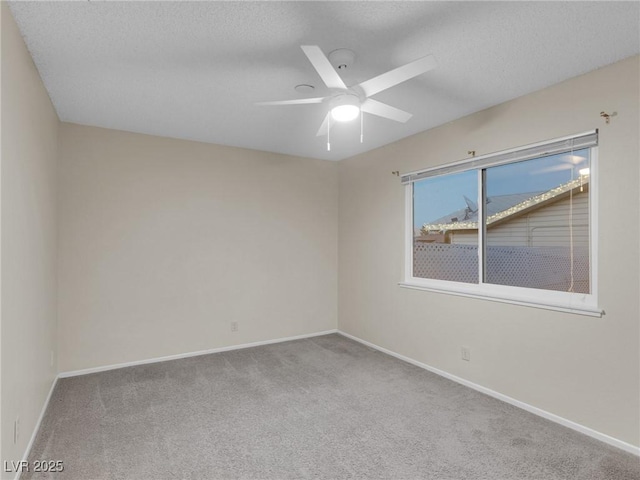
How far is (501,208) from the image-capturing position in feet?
10.3

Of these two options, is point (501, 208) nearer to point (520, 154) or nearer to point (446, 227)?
point (520, 154)

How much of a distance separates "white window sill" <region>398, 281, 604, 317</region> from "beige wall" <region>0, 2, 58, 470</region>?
10.5ft

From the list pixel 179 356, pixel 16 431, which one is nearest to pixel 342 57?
pixel 16 431

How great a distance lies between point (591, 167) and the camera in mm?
2463

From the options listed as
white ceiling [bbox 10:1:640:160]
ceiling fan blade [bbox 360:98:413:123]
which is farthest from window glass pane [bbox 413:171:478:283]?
ceiling fan blade [bbox 360:98:413:123]

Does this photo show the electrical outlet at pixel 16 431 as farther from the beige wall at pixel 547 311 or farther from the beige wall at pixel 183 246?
the beige wall at pixel 547 311

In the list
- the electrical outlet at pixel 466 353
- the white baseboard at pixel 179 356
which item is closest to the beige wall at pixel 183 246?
the white baseboard at pixel 179 356

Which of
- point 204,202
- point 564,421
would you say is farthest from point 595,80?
point 204,202

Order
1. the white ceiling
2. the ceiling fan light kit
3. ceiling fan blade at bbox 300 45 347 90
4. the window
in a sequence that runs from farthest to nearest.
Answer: the window < the ceiling fan light kit < the white ceiling < ceiling fan blade at bbox 300 45 347 90

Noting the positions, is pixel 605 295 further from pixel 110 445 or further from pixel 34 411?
pixel 34 411

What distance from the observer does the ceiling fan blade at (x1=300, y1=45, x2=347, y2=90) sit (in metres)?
1.68

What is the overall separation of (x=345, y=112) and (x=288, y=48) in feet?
1.62

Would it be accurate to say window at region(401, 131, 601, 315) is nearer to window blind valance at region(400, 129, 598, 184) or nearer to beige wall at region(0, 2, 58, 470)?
window blind valance at region(400, 129, 598, 184)

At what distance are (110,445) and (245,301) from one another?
2.18 meters
